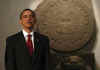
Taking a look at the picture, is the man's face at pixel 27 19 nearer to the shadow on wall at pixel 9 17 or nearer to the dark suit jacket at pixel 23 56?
the dark suit jacket at pixel 23 56

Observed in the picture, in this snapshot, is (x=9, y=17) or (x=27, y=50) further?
(x=9, y=17)

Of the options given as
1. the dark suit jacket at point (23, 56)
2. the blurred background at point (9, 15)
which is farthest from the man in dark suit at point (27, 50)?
the blurred background at point (9, 15)

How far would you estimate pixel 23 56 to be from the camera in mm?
1875

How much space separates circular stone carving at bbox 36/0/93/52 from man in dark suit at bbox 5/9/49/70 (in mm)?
1075

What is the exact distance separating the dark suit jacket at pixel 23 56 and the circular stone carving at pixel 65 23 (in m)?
1.11

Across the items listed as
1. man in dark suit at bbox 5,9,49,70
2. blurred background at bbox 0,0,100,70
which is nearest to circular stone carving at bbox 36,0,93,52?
blurred background at bbox 0,0,100,70

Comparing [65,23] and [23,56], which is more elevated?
[65,23]

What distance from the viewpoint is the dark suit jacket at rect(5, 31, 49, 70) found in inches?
73.4

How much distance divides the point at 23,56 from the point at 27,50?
0.21 feet

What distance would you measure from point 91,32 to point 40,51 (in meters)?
1.32

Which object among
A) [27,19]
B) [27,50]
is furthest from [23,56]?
[27,19]

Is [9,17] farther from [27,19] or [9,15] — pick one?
[27,19]

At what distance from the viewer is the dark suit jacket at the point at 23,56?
186 cm

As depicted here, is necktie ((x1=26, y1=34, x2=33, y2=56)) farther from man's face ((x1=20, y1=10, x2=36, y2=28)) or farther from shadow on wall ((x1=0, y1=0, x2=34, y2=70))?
shadow on wall ((x1=0, y1=0, x2=34, y2=70))
